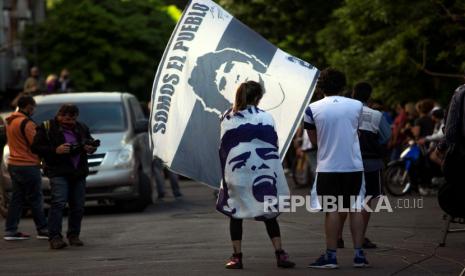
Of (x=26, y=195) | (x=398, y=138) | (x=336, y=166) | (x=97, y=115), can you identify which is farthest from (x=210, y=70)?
(x=398, y=138)

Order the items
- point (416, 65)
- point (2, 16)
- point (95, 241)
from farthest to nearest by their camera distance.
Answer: point (2, 16)
point (416, 65)
point (95, 241)

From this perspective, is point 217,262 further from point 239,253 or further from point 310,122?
point 310,122

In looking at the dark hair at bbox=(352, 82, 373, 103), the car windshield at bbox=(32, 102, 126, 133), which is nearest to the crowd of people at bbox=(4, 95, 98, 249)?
the dark hair at bbox=(352, 82, 373, 103)

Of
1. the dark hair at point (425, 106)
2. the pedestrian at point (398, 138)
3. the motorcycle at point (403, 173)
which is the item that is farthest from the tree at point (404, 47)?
the motorcycle at point (403, 173)

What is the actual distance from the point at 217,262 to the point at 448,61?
13.5 metres

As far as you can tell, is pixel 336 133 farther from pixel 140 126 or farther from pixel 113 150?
pixel 140 126

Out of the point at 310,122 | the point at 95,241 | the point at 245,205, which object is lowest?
the point at 95,241

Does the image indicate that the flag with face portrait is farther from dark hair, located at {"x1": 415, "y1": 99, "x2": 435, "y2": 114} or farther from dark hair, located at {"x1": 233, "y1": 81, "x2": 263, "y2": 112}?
dark hair, located at {"x1": 415, "y1": 99, "x2": 435, "y2": 114}

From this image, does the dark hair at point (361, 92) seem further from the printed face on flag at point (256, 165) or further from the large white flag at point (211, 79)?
the printed face on flag at point (256, 165)

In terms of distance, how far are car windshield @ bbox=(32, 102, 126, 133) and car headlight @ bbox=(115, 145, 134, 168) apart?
0.60 meters

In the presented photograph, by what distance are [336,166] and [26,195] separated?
5835 millimetres

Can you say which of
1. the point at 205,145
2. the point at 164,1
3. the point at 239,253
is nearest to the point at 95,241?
the point at 205,145

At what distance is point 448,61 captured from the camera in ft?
81.3

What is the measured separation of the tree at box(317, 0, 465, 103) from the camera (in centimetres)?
2436
